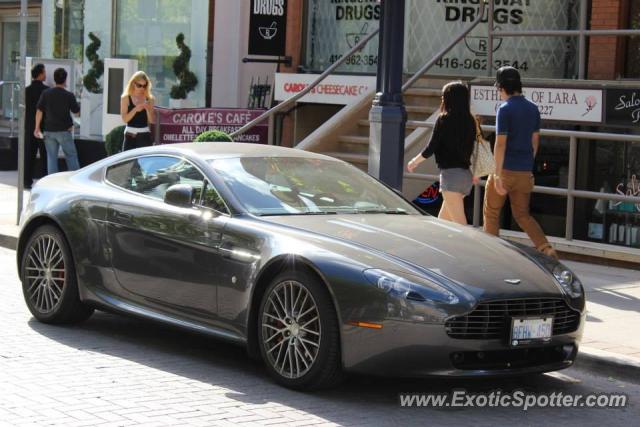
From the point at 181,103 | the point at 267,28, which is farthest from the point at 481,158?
the point at 181,103

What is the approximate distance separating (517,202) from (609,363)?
3.13 metres

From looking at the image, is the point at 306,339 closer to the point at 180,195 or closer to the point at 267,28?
the point at 180,195

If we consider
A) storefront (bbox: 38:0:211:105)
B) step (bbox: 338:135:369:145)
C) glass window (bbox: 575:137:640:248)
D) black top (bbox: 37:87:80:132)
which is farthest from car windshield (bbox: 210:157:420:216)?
storefront (bbox: 38:0:211:105)

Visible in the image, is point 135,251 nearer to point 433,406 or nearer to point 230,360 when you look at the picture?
point 230,360

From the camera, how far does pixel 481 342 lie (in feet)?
21.9

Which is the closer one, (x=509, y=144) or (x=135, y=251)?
(x=135, y=251)

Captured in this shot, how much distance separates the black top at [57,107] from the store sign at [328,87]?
301 centimetres

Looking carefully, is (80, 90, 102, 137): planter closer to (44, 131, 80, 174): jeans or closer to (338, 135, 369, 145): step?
(44, 131, 80, 174): jeans

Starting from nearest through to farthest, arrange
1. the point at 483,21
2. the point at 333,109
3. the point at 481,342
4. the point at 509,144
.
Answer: the point at 481,342, the point at 509,144, the point at 483,21, the point at 333,109

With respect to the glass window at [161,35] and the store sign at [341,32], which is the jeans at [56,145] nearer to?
the glass window at [161,35]

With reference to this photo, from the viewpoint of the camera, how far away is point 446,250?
7.20 meters

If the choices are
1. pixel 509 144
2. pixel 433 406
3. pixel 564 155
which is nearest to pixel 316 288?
pixel 433 406

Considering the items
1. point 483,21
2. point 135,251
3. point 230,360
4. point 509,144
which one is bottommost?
point 230,360

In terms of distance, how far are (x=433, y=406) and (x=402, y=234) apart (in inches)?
44.4
